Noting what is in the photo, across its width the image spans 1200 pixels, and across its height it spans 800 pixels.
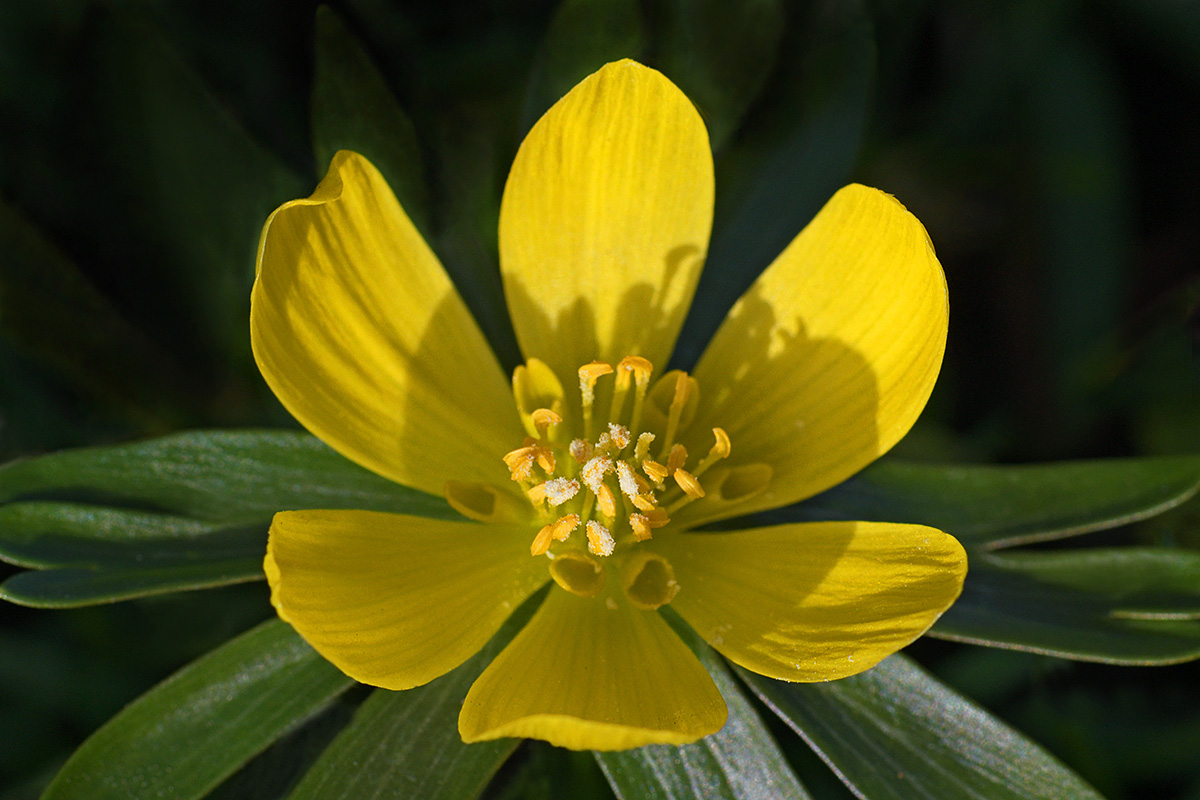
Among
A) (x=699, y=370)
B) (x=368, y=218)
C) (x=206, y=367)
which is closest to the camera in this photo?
(x=368, y=218)

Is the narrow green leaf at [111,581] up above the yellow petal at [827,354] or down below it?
above

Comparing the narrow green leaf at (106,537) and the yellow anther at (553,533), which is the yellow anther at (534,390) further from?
the narrow green leaf at (106,537)

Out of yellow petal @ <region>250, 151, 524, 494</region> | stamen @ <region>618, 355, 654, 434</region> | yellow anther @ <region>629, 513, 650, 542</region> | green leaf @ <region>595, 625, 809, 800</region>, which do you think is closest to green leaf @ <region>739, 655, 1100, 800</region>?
green leaf @ <region>595, 625, 809, 800</region>

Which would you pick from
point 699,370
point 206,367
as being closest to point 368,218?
point 699,370

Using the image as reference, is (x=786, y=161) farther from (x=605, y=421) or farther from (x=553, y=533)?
(x=553, y=533)

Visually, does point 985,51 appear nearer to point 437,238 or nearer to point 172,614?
point 437,238

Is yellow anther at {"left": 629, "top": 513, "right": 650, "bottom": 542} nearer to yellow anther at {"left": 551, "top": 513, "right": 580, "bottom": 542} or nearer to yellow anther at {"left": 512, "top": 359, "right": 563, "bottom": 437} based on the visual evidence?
yellow anther at {"left": 551, "top": 513, "right": 580, "bottom": 542}

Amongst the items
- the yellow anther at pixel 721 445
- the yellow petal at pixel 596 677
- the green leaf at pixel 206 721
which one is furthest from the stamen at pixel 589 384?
the green leaf at pixel 206 721

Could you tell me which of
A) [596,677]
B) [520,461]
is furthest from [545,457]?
[596,677]
